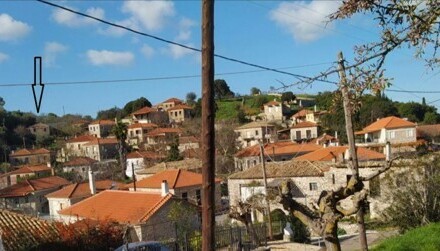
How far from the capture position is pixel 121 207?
1071 inches

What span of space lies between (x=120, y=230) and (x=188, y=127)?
6287 cm

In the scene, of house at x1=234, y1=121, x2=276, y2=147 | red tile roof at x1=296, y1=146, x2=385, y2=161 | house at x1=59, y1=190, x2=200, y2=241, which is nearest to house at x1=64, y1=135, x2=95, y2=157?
house at x1=234, y1=121, x2=276, y2=147

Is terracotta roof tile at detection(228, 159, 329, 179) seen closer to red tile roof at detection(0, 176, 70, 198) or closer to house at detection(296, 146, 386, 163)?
house at detection(296, 146, 386, 163)

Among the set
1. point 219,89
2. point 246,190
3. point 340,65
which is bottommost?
point 246,190

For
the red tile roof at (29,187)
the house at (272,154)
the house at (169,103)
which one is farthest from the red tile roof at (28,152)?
the house at (169,103)

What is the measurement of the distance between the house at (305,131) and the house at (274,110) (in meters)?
14.1

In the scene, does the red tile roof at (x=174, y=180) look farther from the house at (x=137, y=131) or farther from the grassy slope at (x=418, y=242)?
the house at (x=137, y=131)

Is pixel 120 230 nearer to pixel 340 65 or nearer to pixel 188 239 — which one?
pixel 188 239

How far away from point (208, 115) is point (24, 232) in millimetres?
16723

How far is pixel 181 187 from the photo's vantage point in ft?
124

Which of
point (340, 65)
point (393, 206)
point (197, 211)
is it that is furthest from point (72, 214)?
point (340, 65)

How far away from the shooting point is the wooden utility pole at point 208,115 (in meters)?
5.95

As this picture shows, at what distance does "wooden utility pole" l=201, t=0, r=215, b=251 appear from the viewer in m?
5.95

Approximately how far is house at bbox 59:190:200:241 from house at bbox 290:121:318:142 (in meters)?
59.0
